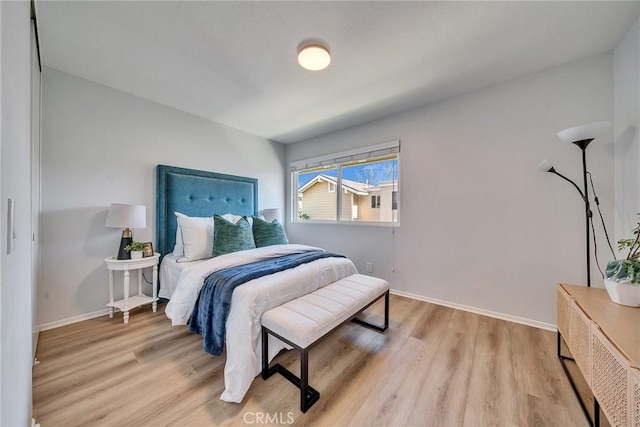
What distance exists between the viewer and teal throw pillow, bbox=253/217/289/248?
2934 mm

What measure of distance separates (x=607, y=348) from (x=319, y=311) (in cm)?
138

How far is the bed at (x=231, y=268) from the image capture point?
57.4 inches

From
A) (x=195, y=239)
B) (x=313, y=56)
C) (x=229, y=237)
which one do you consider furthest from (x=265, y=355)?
(x=313, y=56)

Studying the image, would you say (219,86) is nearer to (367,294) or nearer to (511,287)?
(367,294)

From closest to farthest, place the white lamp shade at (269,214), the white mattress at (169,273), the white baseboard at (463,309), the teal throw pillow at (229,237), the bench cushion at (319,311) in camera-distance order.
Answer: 1. the bench cushion at (319,311)
2. the white baseboard at (463,309)
3. the white mattress at (169,273)
4. the teal throw pillow at (229,237)
5. the white lamp shade at (269,214)

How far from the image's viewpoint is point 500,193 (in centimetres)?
237

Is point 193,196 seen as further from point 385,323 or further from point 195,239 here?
point 385,323

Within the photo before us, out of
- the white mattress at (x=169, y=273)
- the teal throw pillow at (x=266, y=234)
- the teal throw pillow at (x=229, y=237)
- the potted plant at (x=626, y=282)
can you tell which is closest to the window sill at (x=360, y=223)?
the teal throw pillow at (x=266, y=234)

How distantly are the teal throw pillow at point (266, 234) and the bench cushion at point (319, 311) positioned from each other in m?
1.14

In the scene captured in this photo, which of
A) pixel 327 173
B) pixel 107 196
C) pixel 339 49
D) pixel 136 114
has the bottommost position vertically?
pixel 107 196

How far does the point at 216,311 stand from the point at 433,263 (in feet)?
7.84

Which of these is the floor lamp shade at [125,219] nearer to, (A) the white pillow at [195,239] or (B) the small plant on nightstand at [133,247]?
(B) the small plant on nightstand at [133,247]

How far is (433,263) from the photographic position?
2779 millimetres

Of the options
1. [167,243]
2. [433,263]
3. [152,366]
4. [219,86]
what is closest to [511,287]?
[433,263]
